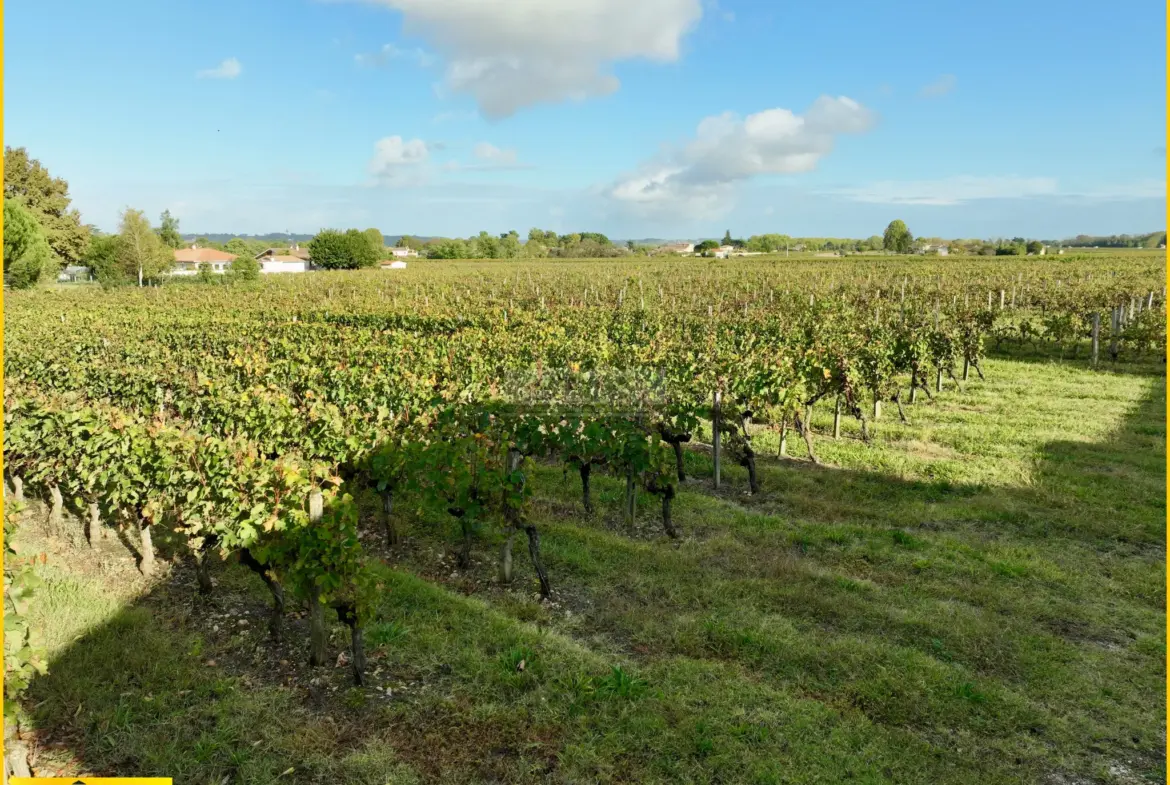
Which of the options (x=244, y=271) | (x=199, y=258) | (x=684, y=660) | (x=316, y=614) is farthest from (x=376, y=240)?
(x=684, y=660)

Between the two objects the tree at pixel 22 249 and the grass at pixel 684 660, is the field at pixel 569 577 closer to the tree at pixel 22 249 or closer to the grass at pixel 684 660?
the grass at pixel 684 660

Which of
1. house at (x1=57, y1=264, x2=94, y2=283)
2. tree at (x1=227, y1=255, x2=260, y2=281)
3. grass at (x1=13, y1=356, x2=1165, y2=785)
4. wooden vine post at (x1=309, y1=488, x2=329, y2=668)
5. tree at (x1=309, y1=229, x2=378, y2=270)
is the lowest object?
grass at (x1=13, y1=356, x2=1165, y2=785)

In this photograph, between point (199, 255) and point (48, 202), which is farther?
point (199, 255)

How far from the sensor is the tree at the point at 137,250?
2049 inches

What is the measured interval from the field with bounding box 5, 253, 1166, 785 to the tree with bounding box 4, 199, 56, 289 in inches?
1404

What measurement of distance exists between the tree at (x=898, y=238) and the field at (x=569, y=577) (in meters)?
109

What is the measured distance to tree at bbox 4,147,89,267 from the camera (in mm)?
52812

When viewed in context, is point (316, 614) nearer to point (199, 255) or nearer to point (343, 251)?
point (343, 251)

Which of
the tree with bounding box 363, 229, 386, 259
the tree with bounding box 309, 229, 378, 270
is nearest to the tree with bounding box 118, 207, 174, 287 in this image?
the tree with bounding box 309, 229, 378, 270

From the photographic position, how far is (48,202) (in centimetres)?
5494

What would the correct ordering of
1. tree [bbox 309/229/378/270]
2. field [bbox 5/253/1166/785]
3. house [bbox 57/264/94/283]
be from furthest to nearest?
tree [bbox 309/229/378/270] → house [bbox 57/264/94/283] → field [bbox 5/253/1166/785]

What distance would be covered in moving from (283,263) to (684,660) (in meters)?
103

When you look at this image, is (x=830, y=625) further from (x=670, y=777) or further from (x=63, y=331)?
(x=63, y=331)

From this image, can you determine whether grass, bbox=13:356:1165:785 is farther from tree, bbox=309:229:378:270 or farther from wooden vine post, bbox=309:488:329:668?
tree, bbox=309:229:378:270
